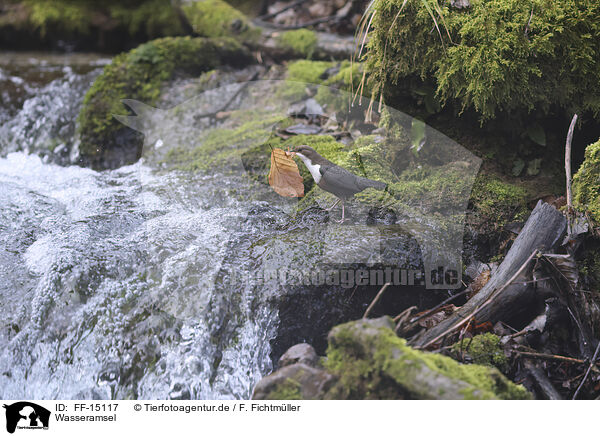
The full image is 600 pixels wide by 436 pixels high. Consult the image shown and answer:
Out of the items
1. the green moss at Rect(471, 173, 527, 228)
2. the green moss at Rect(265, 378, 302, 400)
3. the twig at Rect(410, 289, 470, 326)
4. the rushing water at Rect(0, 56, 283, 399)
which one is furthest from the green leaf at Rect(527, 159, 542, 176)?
the green moss at Rect(265, 378, 302, 400)

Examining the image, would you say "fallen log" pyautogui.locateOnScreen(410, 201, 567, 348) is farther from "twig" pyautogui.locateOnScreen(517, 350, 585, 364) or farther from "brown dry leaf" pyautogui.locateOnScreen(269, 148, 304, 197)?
"brown dry leaf" pyautogui.locateOnScreen(269, 148, 304, 197)

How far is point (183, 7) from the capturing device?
254 inches

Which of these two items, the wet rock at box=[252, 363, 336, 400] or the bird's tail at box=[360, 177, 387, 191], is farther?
the bird's tail at box=[360, 177, 387, 191]

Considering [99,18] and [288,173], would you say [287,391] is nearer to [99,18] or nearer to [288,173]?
[288,173]

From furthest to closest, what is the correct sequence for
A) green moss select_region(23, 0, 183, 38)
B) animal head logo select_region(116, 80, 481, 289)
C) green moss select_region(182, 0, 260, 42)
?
green moss select_region(23, 0, 183, 38)
green moss select_region(182, 0, 260, 42)
animal head logo select_region(116, 80, 481, 289)

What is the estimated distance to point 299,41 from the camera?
552 cm

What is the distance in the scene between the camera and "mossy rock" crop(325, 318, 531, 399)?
5.71 feet

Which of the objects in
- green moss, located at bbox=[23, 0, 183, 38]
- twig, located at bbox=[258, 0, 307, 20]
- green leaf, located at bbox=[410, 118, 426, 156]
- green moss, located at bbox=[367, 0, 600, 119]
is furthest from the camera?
green moss, located at bbox=[23, 0, 183, 38]

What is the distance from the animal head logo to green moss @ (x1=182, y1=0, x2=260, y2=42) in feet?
4.14

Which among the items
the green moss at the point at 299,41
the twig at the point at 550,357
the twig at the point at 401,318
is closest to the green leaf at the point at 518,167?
the twig at the point at 550,357

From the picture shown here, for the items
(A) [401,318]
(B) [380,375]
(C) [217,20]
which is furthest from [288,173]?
(C) [217,20]

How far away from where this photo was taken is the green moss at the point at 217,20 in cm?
585

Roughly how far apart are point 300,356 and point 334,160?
1549mm
